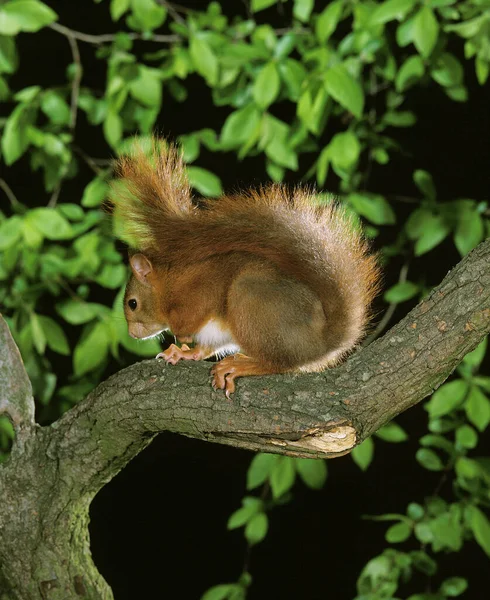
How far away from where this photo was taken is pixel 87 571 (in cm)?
201

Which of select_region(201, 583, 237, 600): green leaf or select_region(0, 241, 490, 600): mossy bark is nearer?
select_region(0, 241, 490, 600): mossy bark

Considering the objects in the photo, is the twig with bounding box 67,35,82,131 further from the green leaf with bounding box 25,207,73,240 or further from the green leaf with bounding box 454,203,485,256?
the green leaf with bounding box 454,203,485,256

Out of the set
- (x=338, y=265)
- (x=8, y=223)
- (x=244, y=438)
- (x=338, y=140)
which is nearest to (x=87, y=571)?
(x=244, y=438)

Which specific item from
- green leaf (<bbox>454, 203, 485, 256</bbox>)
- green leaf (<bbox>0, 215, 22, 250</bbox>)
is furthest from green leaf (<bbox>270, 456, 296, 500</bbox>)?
green leaf (<bbox>0, 215, 22, 250</bbox>)

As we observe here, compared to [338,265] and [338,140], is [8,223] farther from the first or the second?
[338,265]

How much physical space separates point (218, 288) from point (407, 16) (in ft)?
4.65

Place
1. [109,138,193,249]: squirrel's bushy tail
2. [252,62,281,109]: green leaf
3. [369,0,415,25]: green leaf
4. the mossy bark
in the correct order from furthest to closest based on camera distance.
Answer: [252,62,281,109]: green leaf < [369,0,415,25]: green leaf < [109,138,193,249]: squirrel's bushy tail < the mossy bark

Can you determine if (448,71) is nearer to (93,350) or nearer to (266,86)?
(266,86)

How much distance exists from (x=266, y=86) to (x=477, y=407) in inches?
49.6

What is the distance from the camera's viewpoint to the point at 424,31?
2.41 m

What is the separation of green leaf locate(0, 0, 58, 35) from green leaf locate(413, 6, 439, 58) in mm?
1065

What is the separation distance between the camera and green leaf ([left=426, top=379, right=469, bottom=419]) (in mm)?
2705

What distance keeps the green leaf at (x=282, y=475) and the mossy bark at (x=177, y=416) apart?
87 centimetres

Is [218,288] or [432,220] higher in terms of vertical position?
[218,288]
